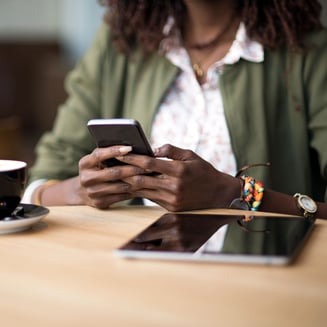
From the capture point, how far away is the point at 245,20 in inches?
67.9

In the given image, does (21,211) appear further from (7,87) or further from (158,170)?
(7,87)

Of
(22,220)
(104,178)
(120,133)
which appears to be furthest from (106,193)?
(22,220)

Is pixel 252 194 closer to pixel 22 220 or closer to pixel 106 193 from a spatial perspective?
pixel 106 193

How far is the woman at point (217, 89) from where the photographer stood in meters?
1.65

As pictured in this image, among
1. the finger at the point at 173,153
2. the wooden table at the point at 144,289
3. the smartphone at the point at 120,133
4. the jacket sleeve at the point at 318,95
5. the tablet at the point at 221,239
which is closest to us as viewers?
the wooden table at the point at 144,289

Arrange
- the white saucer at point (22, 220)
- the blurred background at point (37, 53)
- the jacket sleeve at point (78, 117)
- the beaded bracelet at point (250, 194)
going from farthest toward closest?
the blurred background at point (37, 53), the jacket sleeve at point (78, 117), the beaded bracelet at point (250, 194), the white saucer at point (22, 220)

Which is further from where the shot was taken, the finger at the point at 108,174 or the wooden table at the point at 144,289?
the finger at the point at 108,174

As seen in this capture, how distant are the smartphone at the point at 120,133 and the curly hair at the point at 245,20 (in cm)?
61

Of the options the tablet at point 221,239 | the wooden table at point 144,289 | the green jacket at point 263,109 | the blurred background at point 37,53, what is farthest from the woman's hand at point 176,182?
the blurred background at point 37,53

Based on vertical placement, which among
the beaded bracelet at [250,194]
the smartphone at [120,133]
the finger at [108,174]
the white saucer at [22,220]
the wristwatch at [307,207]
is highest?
the smartphone at [120,133]

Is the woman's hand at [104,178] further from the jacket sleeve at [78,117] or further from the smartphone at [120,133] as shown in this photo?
the jacket sleeve at [78,117]

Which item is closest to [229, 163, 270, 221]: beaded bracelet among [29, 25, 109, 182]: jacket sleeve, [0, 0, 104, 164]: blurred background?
[29, 25, 109, 182]: jacket sleeve

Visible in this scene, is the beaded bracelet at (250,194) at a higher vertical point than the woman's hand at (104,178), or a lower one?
lower

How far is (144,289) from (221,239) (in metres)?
0.19
